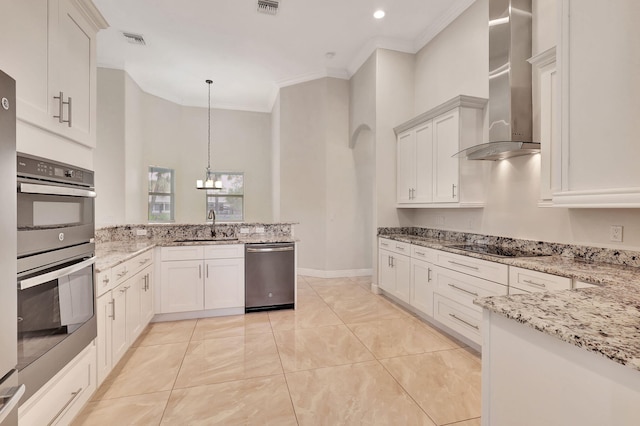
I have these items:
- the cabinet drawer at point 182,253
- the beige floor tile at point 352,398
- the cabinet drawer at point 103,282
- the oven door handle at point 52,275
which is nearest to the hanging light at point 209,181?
the cabinet drawer at point 182,253

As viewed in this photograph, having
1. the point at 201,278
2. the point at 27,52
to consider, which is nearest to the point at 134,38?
the point at 201,278

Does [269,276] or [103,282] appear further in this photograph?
[269,276]

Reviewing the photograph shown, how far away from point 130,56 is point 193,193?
315 cm

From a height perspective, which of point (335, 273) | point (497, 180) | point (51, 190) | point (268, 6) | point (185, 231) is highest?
point (268, 6)

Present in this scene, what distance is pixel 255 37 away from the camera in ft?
14.7

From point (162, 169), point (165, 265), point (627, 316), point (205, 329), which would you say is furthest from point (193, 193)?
point (627, 316)

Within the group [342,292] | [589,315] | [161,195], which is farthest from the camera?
[161,195]

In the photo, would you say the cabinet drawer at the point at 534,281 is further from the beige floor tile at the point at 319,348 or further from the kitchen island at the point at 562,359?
the beige floor tile at the point at 319,348

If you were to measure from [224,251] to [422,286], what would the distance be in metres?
2.38

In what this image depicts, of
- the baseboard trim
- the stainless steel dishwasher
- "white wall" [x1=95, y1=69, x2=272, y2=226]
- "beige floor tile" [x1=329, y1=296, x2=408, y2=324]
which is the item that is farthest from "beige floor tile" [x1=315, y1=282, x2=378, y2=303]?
"white wall" [x1=95, y1=69, x2=272, y2=226]

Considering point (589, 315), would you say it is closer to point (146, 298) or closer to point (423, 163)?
point (423, 163)

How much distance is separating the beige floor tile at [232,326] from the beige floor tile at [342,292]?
3.55ft

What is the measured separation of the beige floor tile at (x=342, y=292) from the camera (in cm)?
440

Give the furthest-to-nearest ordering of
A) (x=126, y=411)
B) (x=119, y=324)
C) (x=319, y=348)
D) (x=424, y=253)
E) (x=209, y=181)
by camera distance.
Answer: (x=209, y=181), (x=424, y=253), (x=319, y=348), (x=119, y=324), (x=126, y=411)
